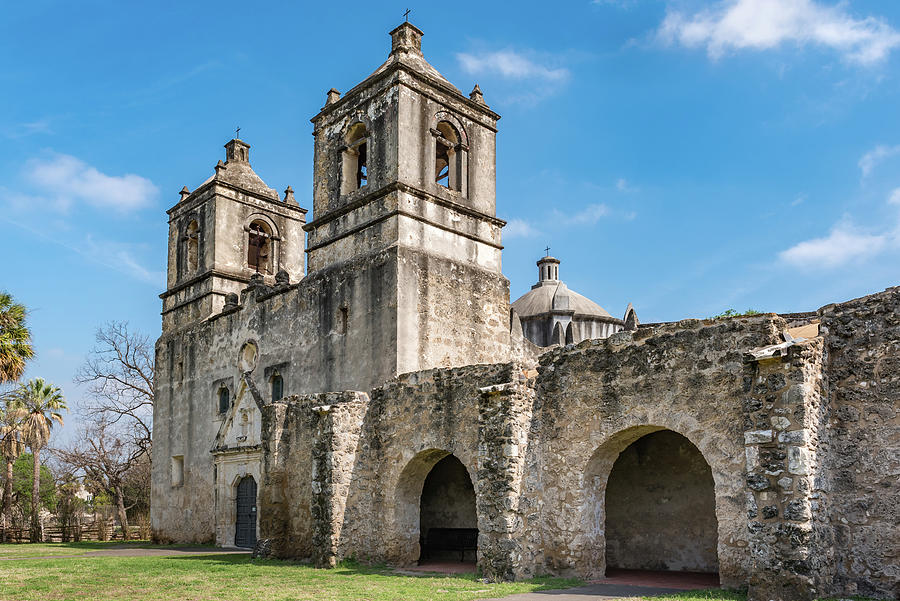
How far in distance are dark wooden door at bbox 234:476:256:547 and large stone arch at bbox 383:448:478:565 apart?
7.57 metres

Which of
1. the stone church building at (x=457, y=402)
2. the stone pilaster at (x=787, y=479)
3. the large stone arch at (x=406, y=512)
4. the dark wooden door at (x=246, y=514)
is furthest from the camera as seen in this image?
the dark wooden door at (x=246, y=514)

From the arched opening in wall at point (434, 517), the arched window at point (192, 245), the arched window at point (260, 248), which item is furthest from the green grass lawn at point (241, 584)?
the arched window at point (260, 248)

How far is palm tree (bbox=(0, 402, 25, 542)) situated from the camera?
30.6 metres

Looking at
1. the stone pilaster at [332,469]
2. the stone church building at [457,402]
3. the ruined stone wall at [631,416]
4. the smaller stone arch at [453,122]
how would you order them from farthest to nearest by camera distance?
1. the smaller stone arch at [453,122]
2. the stone pilaster at [332,469]
3. the ruined stone wall at [631,416]
4. the stone church building at [457,402]

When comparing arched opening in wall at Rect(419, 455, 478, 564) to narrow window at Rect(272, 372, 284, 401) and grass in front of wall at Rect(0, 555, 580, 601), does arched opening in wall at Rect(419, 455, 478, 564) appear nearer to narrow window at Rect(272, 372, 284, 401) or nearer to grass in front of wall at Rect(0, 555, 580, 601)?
grass in front of wall at Rect(0, 555, 580, 601)

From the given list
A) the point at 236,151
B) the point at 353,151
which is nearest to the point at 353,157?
the point at 353,151

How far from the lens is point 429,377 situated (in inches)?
563

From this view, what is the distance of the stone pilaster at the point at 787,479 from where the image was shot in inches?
344

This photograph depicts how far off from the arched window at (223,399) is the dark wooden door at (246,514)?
137 inches

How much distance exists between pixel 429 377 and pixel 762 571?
686 centimetres

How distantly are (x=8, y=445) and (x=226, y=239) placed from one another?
13774mm

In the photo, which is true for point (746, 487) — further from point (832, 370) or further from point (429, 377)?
point (429, 377)

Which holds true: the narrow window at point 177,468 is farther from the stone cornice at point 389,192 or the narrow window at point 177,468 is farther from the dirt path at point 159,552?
the stone cornice at point 389,192

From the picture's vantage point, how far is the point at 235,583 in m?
12.2
